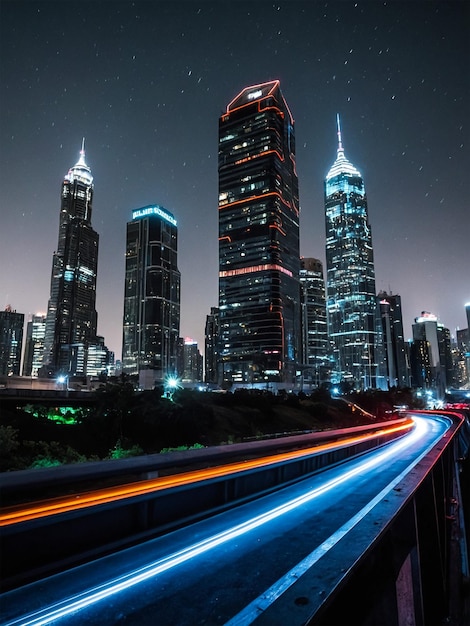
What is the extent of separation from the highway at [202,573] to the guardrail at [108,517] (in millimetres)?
179

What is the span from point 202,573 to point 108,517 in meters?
1.57

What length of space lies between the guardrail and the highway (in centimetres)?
18

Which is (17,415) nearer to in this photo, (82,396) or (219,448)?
(82,396)

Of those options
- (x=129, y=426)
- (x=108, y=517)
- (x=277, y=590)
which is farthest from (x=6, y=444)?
(x=277, y=590)

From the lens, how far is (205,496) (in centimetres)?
773

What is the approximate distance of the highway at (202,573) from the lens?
3869mm

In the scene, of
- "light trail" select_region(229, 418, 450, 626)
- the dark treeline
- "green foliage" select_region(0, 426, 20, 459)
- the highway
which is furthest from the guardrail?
the dark treeline

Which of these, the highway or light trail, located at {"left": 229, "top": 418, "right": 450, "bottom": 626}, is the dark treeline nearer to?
the highway

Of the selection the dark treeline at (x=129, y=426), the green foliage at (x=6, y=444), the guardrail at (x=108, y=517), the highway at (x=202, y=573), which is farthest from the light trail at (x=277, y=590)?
the dark treeline at (x=129, y=426)

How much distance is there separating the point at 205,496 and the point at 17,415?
147 ft

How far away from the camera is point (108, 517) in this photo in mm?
5656

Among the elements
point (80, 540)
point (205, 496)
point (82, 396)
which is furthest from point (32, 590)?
point (82, 396)

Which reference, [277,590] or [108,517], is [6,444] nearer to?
[108,517]

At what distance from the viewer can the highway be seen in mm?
3869
